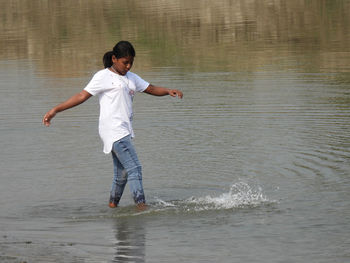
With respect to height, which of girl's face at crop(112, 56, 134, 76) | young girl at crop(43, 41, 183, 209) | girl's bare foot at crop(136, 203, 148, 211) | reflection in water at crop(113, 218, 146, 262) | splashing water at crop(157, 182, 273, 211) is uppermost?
girl's face at crop(112, 56, 134, 76)

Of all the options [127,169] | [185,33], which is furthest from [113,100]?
[185,33]

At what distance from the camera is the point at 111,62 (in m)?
9.23

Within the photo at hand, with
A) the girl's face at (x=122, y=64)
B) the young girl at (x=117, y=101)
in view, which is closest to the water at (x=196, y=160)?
the young girl at (x=117, y=101)

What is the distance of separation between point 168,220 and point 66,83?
506 inches

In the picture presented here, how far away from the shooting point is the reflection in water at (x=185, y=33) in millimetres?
26000

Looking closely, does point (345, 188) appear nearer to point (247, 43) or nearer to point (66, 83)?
point (66, 83)

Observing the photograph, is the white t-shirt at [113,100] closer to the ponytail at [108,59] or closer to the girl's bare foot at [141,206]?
the ponytail at [108,59]

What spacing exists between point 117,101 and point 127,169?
2.75 ft

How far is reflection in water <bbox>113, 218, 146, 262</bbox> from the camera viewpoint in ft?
25.8

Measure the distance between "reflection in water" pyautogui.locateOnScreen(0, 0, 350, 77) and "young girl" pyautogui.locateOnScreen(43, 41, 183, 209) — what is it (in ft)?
45.7

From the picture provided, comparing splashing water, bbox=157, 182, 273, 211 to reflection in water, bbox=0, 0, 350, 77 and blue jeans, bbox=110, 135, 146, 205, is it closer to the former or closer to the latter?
blue jeans, bbox=110, 135, 146, 205

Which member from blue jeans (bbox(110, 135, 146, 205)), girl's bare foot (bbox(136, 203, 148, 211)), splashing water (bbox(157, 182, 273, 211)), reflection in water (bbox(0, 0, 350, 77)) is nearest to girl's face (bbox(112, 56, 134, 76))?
blue jeans (bbox(110, 135, 146, 205))

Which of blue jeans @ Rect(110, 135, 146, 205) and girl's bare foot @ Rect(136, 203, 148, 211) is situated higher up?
blue jeans @ Rect(110, 135, 146, 205)

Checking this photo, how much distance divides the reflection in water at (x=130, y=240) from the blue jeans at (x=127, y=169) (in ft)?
1.20
